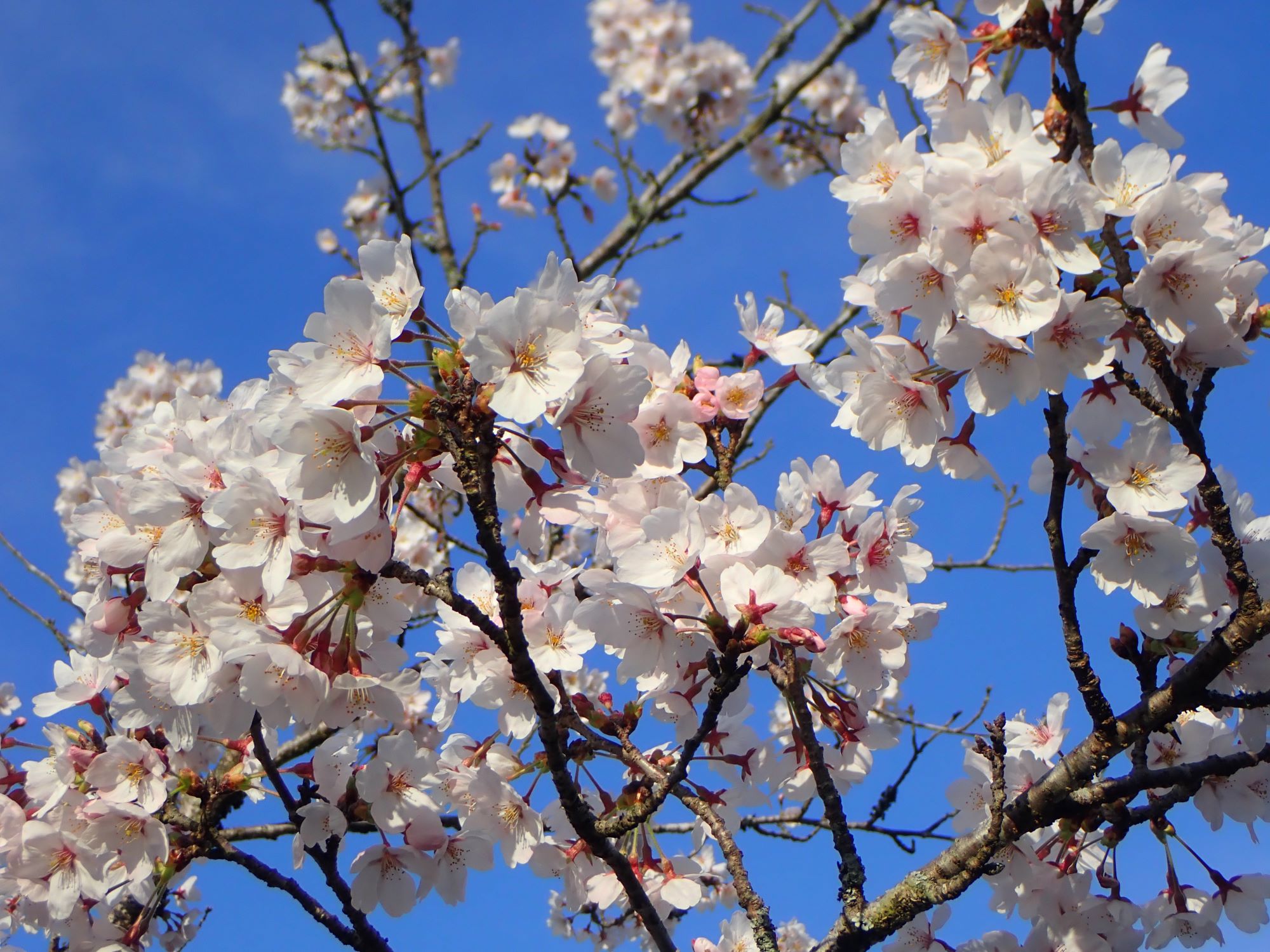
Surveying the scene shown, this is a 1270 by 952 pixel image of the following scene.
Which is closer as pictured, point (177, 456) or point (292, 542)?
point (292, 542)

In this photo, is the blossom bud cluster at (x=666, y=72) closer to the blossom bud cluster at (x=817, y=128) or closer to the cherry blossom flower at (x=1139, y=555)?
the blossom bud cluster at (x=817, y=128)

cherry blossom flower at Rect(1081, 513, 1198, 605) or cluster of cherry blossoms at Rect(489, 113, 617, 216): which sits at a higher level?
cluster of cherry blossoms at Rect(489, 113, 617, 216)

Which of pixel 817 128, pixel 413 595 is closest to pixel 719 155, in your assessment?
pixel 817 128

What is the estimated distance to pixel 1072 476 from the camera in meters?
2.52

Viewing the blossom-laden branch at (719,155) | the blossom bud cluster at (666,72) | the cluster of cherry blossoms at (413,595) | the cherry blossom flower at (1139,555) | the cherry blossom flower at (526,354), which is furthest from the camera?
the blossom bud cluster at (666,72)

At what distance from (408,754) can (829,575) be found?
1246mm

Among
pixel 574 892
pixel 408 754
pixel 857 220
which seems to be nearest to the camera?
pixel 857 220

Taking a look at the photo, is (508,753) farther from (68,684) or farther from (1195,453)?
(1195,453)

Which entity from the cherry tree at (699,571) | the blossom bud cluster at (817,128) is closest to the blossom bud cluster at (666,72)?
the blossom bud cluster at (817,128)

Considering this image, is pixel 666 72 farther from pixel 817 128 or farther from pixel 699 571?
pixel 699 571

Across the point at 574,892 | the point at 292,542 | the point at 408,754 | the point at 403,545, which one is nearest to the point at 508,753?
the point at 408,754

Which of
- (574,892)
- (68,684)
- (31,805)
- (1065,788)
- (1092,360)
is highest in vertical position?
(68,684)

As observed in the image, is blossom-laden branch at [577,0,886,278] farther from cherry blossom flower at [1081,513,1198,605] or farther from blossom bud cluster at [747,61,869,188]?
cherry blossom flower at [1081,513,1198,605]

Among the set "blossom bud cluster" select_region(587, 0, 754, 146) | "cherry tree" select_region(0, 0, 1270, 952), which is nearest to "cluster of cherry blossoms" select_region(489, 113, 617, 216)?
"blossom bud cluster" select_region(587, 0, 754, 146)
